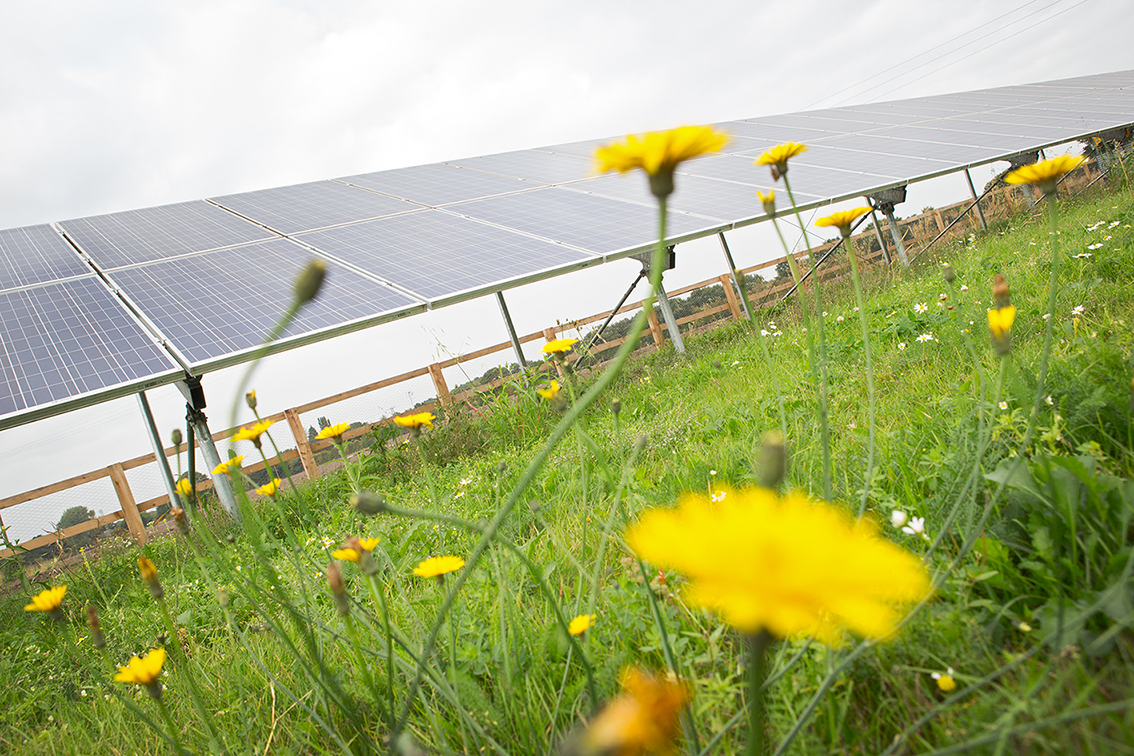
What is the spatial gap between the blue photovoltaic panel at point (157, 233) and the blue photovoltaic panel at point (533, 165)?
339 centimetres

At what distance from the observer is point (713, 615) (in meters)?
1.12

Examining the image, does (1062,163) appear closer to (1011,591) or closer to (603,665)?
(1011,591)

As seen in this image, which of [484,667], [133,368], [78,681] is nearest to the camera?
[484,667]

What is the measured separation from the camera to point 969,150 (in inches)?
309

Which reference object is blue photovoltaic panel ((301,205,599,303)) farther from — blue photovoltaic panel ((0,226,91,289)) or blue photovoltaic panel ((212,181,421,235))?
blue photovoltaic panel ((0,226,91,289))

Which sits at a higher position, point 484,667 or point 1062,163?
point 1062,163

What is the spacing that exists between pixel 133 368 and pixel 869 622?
4.03 metres

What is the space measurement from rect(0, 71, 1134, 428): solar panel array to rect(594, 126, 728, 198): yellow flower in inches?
97.0

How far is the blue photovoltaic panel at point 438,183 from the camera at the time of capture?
6.95 metres

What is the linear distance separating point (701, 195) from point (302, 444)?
5.63 metres

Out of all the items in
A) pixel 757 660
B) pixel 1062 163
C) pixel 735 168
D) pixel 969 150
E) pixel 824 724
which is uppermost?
pixel 735 168

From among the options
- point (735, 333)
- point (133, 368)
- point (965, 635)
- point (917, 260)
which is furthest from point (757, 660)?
point (917, 260)

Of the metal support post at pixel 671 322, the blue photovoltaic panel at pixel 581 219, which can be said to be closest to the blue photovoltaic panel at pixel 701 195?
the blue photovoltaic panel at pixel 581 219

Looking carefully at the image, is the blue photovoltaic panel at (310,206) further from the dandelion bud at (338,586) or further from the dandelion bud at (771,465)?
the dandelion bud at (771,465)
